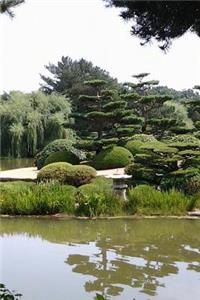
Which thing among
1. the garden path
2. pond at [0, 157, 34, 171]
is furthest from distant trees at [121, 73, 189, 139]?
pond at [0, 157, 34, 171]

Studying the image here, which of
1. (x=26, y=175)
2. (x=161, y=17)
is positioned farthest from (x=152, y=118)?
(x=161, y=17)

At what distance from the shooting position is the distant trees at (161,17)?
14.0ft

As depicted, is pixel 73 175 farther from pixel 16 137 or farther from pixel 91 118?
pixel 16 137

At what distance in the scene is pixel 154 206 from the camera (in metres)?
10.5

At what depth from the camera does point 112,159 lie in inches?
685

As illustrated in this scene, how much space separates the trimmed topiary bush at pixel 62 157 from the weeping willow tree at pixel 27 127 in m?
8.38

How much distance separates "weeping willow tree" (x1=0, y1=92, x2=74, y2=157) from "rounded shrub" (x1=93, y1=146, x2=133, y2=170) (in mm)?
8954

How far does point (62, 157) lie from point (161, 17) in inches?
536

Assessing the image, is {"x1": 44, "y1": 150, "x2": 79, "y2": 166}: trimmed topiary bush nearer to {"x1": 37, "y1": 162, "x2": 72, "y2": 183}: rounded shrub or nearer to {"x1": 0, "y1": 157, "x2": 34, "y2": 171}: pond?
{"x1": 37, "y1": 162, "x2": 72, "y2": 183}: rounded shrub

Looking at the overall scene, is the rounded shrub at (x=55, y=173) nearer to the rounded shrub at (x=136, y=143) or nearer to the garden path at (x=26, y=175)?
the garden path at (x=26, y=175)

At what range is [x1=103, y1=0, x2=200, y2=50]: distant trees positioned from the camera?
4262 millimetres

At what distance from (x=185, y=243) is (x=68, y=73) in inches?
1240

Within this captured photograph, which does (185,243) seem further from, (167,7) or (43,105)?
(43,105)

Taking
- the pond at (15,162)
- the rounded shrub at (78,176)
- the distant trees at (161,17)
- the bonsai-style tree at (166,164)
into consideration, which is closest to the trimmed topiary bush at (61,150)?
the pond at (15,162)
